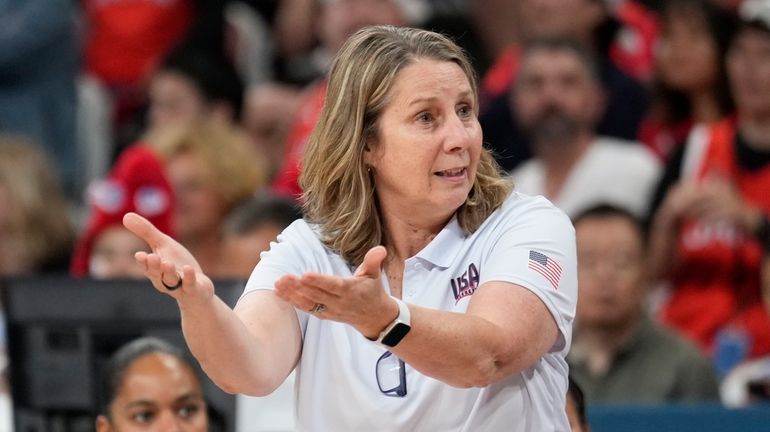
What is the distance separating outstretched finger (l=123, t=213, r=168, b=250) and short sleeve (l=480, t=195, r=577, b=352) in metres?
0.71

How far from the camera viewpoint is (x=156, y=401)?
4543 millimetres

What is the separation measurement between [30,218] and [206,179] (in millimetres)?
853

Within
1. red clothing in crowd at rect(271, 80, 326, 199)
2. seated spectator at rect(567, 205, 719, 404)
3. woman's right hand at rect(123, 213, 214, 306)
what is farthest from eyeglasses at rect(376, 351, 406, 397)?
red clothing in crowd at rect(271, 80, 326, 199)

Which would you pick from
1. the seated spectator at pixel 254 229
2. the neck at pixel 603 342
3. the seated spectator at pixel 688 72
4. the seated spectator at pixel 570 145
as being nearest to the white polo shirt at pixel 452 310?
the neck at pixel 603 342

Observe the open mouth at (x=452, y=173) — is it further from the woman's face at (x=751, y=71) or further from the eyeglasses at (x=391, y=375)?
the woman's face at (x=751, y=71)

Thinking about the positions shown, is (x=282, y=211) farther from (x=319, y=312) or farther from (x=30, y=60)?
(x=319, y=312)

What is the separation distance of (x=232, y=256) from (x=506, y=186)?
3.37 m

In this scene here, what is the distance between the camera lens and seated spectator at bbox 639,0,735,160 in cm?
728

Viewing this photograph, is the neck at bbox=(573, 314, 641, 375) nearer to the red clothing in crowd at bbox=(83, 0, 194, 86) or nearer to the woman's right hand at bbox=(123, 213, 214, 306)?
the woman's right hand at bbox=(123, 213, 214, 306)

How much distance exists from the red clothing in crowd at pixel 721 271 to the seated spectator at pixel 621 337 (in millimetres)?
284

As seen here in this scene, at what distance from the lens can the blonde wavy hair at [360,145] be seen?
3.35m

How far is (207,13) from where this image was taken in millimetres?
9055

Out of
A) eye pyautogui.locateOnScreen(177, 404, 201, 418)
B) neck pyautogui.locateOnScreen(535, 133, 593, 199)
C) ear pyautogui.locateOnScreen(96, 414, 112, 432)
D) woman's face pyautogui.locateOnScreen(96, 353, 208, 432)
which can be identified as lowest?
neck pyautogui.locateOnScreen(535, 133, 593, 199)

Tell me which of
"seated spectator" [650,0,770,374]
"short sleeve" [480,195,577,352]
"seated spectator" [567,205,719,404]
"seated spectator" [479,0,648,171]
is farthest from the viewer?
"seated spectator" [479,0,648,171]
